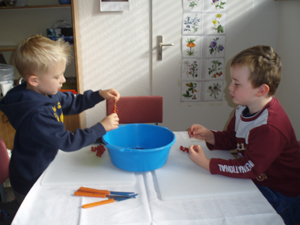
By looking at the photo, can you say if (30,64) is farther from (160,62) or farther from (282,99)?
(282,99)

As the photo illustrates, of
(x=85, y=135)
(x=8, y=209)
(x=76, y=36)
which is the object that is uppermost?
(x=76, y=36)

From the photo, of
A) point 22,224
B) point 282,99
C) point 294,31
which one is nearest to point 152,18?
point 294,31

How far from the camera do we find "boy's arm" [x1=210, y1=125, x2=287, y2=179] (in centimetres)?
87

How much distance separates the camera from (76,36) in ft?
6.86

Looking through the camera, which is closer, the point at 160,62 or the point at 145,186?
the point at 145,186

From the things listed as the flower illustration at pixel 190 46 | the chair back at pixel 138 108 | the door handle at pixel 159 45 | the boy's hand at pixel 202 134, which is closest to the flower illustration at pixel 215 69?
the flower illustration at pixel 190 46

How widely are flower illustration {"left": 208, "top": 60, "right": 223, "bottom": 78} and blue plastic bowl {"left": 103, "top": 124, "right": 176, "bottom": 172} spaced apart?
61.0 inches

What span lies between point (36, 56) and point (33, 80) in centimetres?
10

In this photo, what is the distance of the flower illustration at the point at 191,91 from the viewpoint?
8.17 ft

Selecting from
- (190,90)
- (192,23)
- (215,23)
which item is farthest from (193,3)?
(190,90)

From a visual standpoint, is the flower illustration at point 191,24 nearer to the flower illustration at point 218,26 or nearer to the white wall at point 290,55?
the flower illustration at point 218,26

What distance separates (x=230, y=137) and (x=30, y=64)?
0.88 meters

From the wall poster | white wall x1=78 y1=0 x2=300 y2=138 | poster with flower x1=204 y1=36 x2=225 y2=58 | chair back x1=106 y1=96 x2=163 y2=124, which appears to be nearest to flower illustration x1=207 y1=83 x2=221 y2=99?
the wall poster

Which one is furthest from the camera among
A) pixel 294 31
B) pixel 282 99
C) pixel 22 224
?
pixel 282 99
